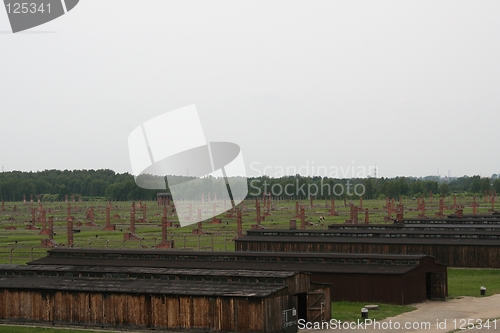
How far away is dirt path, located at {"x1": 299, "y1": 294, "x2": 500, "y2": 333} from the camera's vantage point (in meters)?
29.0

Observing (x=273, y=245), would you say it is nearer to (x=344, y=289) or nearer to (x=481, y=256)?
(x=481, y=256)

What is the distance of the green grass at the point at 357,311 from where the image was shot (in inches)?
1266

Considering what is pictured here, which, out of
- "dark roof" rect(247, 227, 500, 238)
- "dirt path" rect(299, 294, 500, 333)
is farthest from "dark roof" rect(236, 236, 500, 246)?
"dirt path" rect(299, 294, 500, 333)

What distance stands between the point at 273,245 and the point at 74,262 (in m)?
18.4

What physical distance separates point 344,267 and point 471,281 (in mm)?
11606

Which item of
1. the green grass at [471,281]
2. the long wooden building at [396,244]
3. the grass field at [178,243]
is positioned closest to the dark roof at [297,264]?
the grass field at [178,243]

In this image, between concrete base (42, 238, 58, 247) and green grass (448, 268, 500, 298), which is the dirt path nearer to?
green grass (448, 268, 500, 298)

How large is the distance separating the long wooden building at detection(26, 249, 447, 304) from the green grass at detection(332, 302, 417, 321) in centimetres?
77

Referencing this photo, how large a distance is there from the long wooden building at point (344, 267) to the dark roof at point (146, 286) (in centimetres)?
338

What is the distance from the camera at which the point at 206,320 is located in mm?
28453

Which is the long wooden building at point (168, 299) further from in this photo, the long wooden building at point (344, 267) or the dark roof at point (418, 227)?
the dark roof at point (418, 227)

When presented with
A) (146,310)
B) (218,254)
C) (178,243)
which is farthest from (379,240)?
(146,310)

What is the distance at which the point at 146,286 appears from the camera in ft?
102

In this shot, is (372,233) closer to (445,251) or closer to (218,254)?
(445,251)
